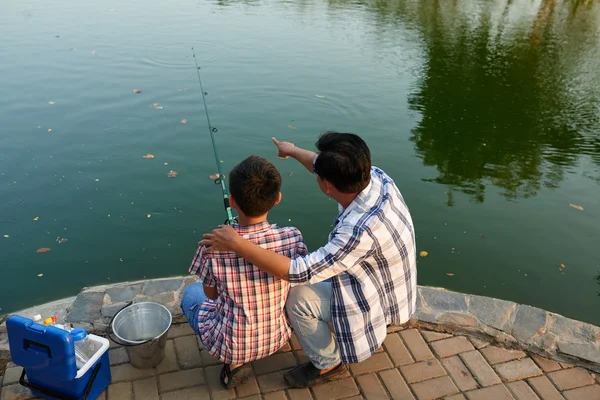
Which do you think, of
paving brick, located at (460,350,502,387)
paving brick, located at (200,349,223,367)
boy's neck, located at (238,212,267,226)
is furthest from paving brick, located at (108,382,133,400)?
paving brick, located at (460,350,502,387)

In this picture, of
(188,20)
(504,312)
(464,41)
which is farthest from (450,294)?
(188,20)

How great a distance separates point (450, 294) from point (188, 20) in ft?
34.3

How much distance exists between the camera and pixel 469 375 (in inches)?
107

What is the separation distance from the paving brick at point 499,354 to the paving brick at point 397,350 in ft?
1.43

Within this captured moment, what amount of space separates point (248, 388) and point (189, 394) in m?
0.29

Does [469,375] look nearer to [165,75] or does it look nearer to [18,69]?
[165,75]

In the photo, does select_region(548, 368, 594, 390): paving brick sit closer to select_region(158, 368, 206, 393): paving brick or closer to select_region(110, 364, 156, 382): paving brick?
select_region(158, 368, 206, 393): paving brick

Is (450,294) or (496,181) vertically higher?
(450,294)

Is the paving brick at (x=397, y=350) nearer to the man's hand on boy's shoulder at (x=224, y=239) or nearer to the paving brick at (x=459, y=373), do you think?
the paving brick at (x=459, y=373)

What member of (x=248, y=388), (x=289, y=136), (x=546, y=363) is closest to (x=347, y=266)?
(x=248, y=388)

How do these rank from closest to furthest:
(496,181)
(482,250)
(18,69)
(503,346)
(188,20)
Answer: (503,346) → (482,250) → (496,181) → (18,69) → (188,20)

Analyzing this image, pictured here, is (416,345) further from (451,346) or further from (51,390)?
(51,390)

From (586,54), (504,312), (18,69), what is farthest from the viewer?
(586,54)

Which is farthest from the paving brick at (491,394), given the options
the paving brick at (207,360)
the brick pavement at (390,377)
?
the paving brick at (207,360)
